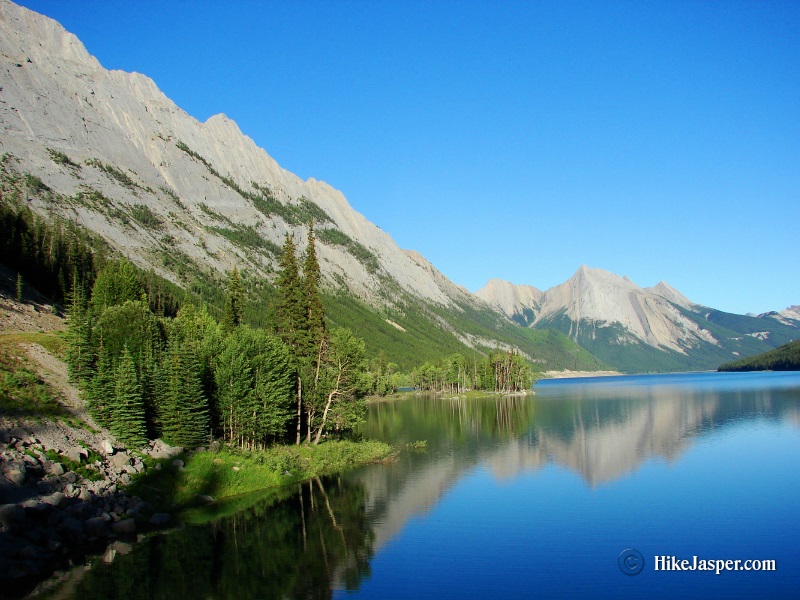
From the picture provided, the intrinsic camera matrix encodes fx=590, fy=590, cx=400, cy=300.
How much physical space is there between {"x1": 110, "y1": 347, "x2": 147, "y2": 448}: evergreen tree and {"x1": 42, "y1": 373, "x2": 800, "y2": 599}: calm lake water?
36.9 feet

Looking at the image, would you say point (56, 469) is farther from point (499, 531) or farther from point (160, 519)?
point (499, 531)

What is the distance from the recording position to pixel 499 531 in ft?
151

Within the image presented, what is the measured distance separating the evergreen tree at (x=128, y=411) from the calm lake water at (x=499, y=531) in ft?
36.9

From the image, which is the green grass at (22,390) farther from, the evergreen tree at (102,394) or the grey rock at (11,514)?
the grey rock at (11,514)

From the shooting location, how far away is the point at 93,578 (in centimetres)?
3547

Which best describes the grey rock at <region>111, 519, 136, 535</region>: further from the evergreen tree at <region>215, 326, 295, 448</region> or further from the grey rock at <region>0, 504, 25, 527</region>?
the evergreen tree at <region>215, 326, 295, 448</region>

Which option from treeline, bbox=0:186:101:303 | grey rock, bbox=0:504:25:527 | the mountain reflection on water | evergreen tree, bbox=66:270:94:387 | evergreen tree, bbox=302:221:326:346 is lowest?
the mountain reflection on water

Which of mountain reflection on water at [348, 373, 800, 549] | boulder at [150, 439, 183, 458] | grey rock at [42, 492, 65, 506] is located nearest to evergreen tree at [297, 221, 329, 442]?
mountain reflection on water at [348, 373, 800, 549]

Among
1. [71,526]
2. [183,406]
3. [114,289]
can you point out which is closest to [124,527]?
[71,526]

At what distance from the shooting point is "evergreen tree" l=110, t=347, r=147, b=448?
177 ft

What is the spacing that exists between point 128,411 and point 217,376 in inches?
519

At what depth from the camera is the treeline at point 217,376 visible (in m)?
56.6

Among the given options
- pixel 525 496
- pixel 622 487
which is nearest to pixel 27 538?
pixel 525 496

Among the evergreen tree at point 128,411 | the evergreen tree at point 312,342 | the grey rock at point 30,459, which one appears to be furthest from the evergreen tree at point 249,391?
the grey rock at point 30,459
